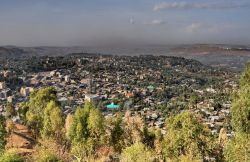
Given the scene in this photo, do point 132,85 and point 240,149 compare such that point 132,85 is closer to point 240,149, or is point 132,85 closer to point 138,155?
point 138,155

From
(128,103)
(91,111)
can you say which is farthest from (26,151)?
(128,103)

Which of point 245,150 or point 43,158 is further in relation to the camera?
point 43,158

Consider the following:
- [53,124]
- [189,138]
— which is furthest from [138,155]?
[53,124]

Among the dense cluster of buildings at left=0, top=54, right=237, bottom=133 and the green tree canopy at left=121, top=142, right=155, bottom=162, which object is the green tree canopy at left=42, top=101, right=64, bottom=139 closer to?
the green tree canopy at left=121, top=142, right=155, bottom=162

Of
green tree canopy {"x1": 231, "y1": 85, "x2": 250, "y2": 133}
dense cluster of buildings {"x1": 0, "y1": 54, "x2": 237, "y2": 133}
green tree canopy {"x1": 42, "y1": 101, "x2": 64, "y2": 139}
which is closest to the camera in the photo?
green tree canopy {"x1": 231, "y1": 85, "x2": 250, "y2": 133}

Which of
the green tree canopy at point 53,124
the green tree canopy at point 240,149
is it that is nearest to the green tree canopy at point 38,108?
the green tree canopy at point 53,124

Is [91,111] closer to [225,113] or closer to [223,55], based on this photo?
[225,113]

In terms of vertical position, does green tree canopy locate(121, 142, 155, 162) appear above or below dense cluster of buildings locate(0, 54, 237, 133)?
above

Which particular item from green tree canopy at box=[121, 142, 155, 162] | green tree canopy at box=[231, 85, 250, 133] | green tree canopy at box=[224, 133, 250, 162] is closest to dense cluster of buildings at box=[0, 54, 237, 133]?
green tree canopy at box=[231, 85, 250, 133]

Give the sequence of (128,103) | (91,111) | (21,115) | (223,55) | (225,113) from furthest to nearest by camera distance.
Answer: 1. (223,55)
2. (128,103)
3. (225,113)
4. (21,115)
5. (91,111)
